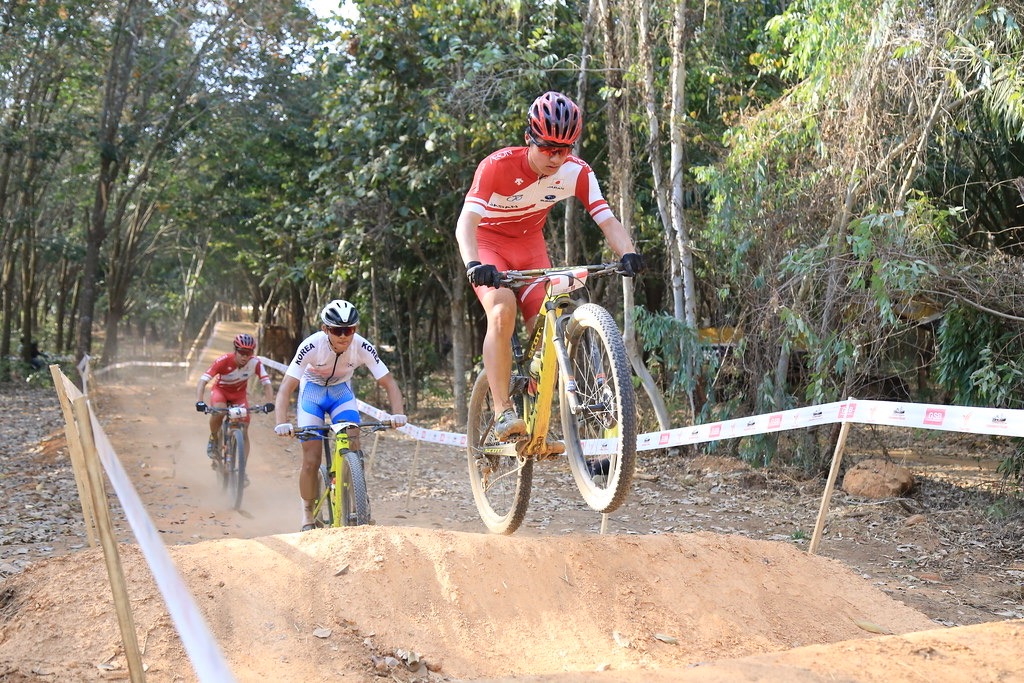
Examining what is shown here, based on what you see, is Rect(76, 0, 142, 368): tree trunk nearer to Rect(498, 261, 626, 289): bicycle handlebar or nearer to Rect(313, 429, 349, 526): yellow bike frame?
Rect(313, 429, 349, 526): yellow bike frame

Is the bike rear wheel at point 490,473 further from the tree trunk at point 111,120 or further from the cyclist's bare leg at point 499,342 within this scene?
the tree trunk at point 111,120

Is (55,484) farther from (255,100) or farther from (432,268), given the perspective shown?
(255,100)

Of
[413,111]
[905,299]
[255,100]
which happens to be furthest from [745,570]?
[255,100]

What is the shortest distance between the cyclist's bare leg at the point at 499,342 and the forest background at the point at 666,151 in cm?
486

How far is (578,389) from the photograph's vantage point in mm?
5141

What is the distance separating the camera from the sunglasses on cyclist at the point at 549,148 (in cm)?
526

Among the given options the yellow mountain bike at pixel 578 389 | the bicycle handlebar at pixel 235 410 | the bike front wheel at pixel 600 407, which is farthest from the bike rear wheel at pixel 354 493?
the bicycle handlebar at pixel 235 410

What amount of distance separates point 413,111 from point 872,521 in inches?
408

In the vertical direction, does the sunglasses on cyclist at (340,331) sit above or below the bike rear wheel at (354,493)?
above

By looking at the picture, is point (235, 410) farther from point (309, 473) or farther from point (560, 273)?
point (560, 273)

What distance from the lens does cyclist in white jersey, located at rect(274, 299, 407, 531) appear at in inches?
286

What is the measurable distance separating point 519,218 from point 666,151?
956 centimetres

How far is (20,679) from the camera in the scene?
13.2ft

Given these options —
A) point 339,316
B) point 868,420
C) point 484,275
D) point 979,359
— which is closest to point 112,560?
point 484,275
